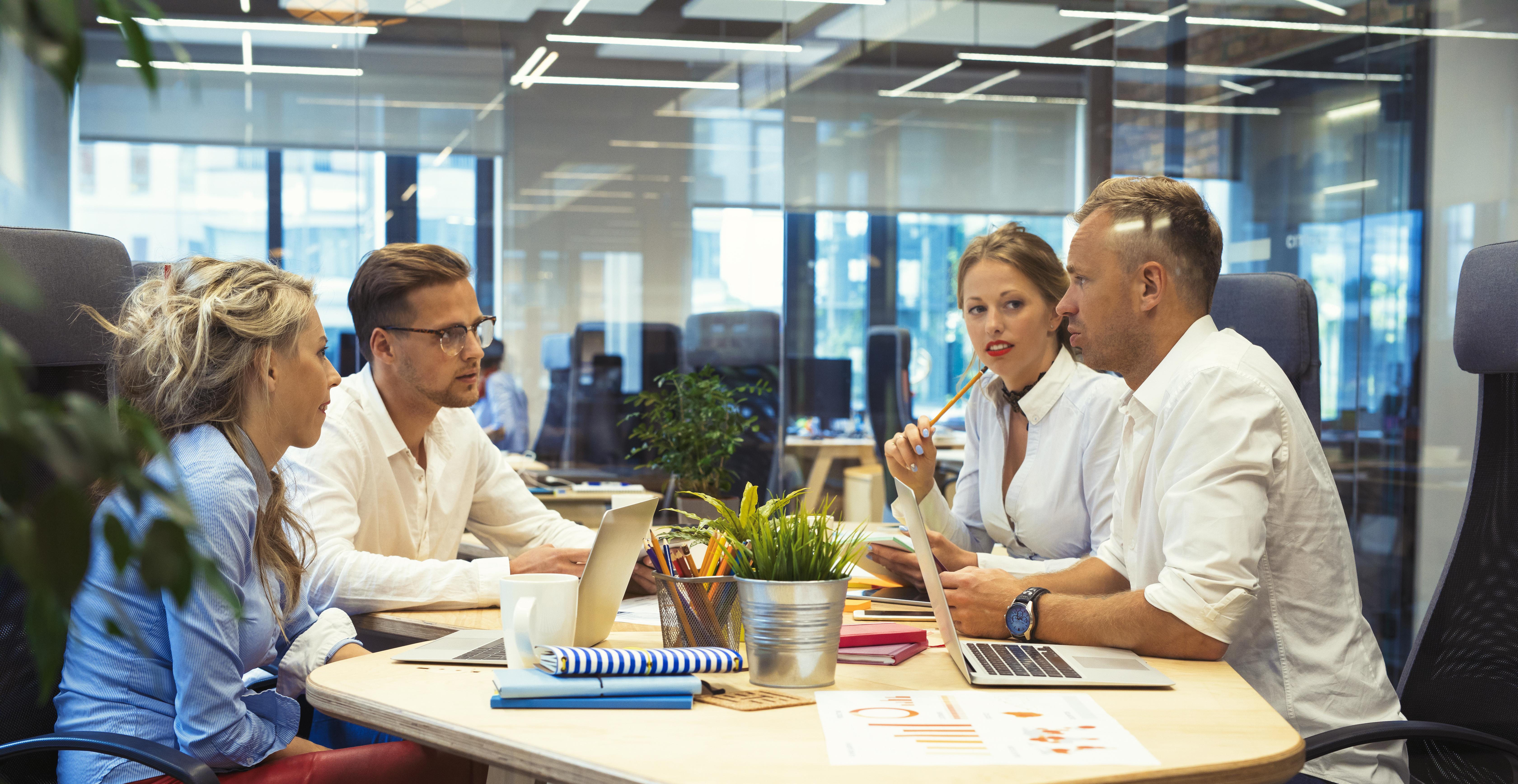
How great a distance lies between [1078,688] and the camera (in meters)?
1.26

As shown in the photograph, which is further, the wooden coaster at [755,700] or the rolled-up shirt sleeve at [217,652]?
the rolled-up shirt sleeve at [217,652]

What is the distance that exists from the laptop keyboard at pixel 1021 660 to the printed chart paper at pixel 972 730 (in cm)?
7

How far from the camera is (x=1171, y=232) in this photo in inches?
66.9

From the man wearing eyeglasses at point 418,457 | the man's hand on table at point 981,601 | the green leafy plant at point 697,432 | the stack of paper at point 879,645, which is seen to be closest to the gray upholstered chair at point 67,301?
the man wearing eyeglasses at point 418,457

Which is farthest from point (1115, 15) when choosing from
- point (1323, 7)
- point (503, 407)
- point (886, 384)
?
point (503, 407)

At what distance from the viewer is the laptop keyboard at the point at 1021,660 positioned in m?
1.29

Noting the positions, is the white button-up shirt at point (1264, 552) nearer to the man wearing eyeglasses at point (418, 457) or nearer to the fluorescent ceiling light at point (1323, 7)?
the man wearing eyeglasses at point (418, 457)

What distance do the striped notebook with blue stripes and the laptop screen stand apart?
0.24 meters

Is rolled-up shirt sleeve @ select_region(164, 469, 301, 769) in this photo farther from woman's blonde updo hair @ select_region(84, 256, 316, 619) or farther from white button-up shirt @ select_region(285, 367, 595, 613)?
white button-up shirt @ select_region(285, 367, 595, 613)

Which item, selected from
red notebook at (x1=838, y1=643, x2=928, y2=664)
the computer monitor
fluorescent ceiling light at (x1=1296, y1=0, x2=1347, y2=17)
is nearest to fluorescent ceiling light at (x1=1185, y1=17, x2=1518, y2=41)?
fluorescent ceiling light at (x1=1296, y1=0, x2=1347, y2=17)

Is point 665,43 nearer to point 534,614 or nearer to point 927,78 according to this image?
point 927,78

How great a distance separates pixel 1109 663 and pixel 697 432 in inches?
116

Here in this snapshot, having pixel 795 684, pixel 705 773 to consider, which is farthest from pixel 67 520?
pixel 795 684

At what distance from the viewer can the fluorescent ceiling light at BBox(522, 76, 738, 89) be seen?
5812 mm
